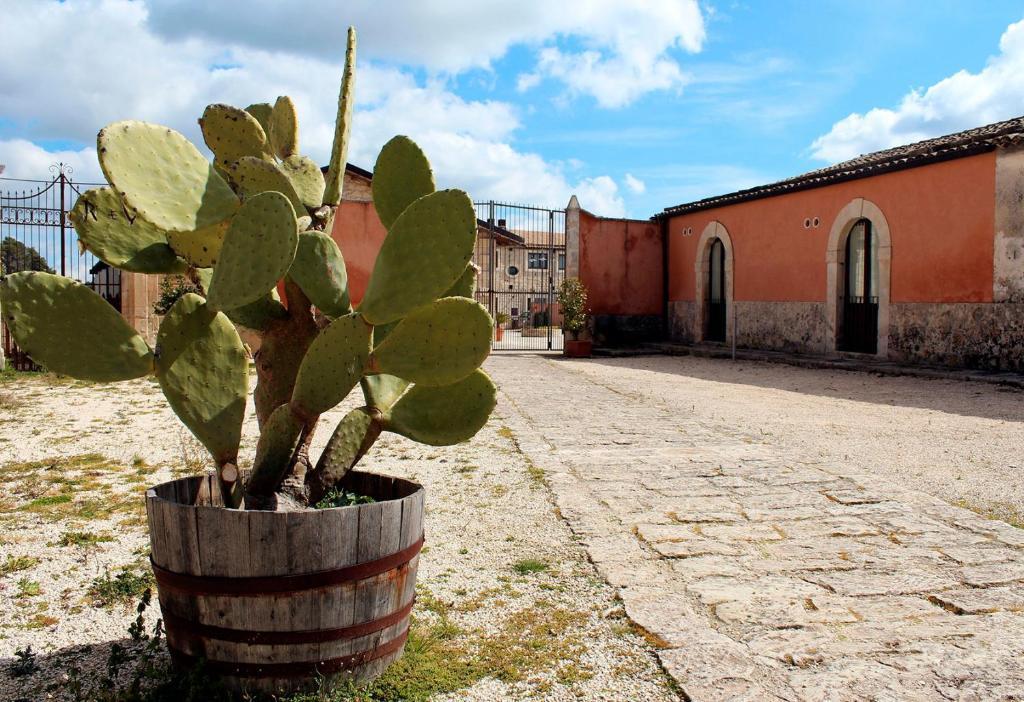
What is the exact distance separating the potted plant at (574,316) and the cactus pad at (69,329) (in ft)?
46.8

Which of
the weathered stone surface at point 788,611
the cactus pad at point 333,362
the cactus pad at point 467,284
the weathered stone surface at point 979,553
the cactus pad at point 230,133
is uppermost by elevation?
the cactus pad at point 230,133

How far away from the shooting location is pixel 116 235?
253 centimetres

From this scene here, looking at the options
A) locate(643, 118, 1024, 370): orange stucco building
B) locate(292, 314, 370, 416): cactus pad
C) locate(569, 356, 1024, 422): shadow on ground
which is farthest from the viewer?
locate(643, 118, 1024, 370): orange stucco building

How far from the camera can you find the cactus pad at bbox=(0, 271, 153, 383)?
2.36 meters

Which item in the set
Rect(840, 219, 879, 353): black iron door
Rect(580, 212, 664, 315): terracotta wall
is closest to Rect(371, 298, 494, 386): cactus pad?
Rect(840, 219, 879, 353): black iron door

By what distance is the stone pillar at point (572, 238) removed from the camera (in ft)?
58.9

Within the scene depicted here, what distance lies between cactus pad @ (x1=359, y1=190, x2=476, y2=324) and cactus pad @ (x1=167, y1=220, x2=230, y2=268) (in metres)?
0.57

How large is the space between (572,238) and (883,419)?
11.1 m

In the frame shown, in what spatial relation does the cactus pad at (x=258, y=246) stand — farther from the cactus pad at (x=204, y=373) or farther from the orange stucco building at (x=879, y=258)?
the orange stucco building at (x=879, y=258)

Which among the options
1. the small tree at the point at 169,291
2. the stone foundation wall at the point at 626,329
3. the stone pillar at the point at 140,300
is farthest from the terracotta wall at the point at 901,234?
the stone pillar at the point at 140,300

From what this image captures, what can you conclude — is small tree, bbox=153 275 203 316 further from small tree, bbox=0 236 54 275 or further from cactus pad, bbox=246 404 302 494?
cactus pad, bbox=246 404 302 494

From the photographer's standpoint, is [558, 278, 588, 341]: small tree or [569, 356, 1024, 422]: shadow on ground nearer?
[569, 356, 1024, 422]: shadow on ground

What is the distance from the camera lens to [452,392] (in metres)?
2.83

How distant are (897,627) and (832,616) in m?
0.21
